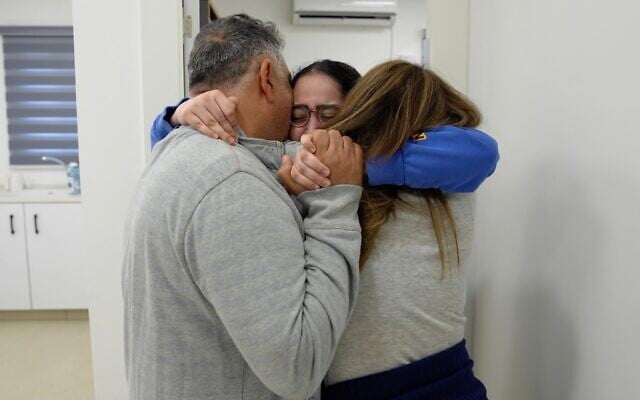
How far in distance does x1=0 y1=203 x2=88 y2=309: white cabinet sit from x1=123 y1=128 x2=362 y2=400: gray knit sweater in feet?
11.4

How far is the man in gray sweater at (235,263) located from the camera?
29.0 inches

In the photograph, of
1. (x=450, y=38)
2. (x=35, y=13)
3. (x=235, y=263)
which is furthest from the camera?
(x=35, y=13)

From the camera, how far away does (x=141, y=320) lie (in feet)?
2.88

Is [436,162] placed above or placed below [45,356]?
above

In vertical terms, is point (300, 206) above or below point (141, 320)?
above

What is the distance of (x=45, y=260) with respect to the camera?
3.97 meters

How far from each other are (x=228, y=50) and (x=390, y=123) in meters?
0.34

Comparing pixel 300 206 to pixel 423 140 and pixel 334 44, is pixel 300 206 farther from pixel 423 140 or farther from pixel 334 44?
pixel 334 44

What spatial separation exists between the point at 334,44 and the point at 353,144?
406 cm

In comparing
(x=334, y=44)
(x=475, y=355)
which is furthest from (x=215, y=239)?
(x=334, y=44)

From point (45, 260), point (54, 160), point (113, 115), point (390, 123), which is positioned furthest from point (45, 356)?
point (390, 123)

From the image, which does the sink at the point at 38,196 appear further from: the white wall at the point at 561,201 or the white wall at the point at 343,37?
the white wall at the point at 561,201

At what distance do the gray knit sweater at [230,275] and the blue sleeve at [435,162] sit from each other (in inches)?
2.8

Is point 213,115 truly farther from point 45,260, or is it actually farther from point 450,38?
point 45,260
